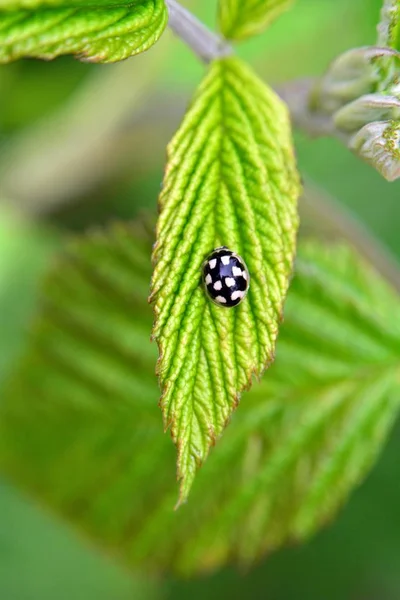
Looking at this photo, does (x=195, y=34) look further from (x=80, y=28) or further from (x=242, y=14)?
(x=80, y=28)

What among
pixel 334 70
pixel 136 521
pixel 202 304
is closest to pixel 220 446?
pixel 136 521

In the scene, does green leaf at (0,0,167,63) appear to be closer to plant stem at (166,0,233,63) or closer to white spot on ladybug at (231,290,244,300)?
plant stem at (166,0,233,63)

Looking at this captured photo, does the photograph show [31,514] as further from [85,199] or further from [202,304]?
[202,304]

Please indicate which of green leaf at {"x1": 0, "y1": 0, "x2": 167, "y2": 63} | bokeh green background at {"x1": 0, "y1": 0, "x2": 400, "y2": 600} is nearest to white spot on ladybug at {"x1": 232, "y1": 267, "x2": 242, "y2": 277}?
green leaf at {"x1": 0, "y1": 0, "x2": 167, "y2": 63}

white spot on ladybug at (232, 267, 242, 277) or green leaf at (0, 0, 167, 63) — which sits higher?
green leaf at (0, 0, 167, 63)

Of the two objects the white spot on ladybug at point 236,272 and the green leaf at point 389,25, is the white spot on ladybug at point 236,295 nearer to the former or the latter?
the white spot on ladybug at point 236,272

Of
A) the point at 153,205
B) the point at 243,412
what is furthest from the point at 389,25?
the point at 153,205

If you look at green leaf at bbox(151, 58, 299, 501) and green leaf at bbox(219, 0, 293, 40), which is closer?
green leaf at bbox(151, 58, 299, 501)
